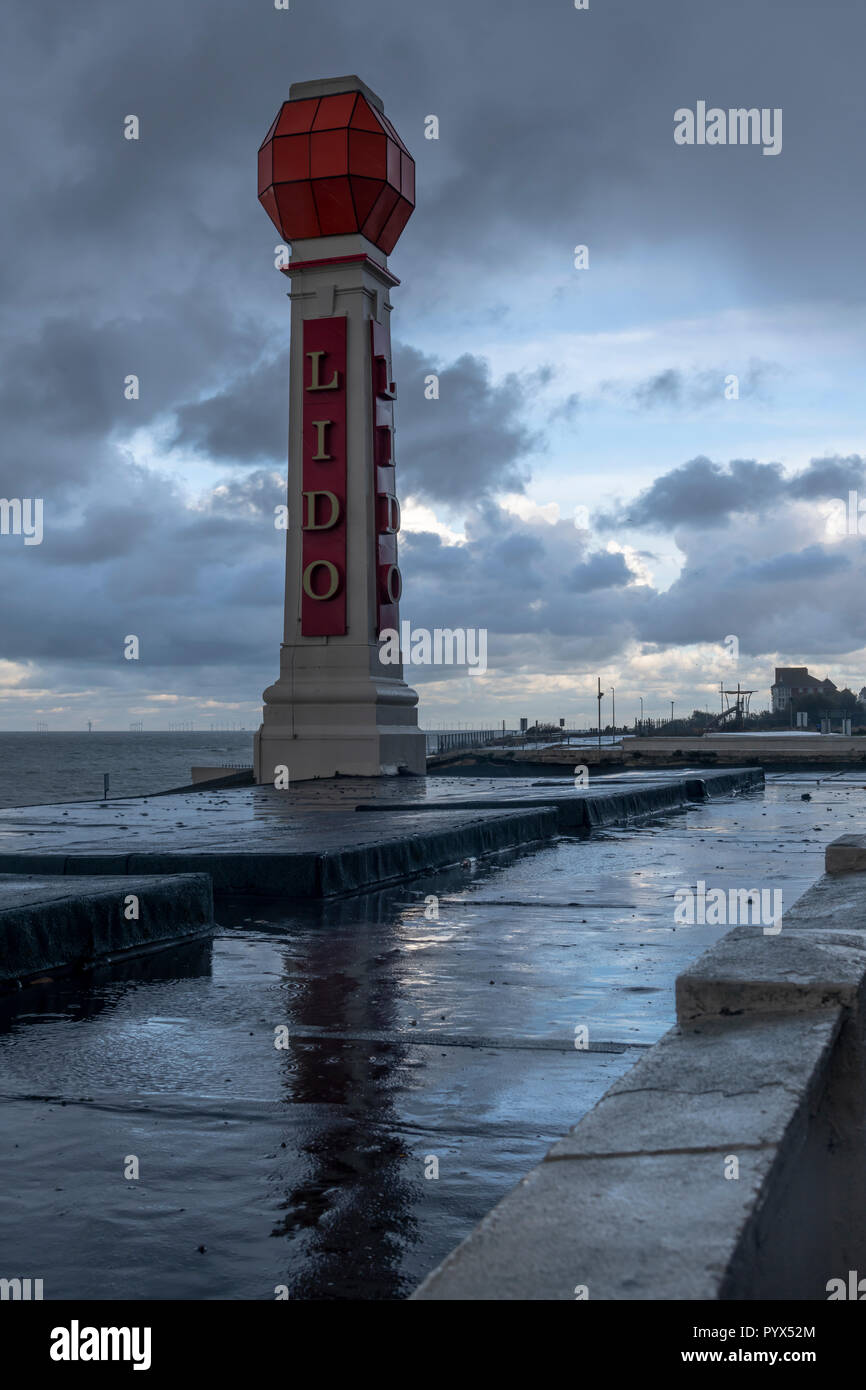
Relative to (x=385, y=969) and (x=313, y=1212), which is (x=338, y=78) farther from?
(x=313, y=1212)

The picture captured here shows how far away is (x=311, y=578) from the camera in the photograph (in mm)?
25750

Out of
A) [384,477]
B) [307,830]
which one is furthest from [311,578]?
[307,830]

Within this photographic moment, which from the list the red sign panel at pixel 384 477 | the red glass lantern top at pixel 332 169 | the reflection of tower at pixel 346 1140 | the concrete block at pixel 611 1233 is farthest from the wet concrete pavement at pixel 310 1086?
the red glass lantern top at pixel 332 169

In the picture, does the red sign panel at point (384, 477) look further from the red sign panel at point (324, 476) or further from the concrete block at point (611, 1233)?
the concrete block at point (611, 1233)

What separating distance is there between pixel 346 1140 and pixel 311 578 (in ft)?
74.0

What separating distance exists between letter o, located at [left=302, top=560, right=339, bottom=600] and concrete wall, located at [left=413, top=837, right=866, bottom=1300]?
22.1 m

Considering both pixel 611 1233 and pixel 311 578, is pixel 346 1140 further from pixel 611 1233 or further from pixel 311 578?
pixel 311 578

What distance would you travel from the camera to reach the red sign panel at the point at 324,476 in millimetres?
25500

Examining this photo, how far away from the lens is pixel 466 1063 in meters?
4.44

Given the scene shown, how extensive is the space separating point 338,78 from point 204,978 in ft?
79.8

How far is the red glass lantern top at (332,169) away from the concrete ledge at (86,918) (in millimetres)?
20845

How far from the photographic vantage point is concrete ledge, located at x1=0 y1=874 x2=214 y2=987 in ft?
19.2
